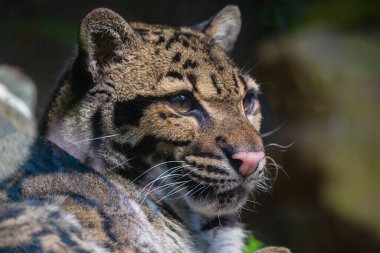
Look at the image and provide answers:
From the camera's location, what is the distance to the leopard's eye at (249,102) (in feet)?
9.78

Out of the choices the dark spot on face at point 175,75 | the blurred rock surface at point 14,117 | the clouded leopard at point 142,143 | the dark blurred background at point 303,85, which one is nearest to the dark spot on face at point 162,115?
the clouded leopard at point 142,143

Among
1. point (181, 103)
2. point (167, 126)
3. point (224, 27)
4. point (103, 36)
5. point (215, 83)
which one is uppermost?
point (224, 27)

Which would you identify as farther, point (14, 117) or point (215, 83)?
point (215, 83)

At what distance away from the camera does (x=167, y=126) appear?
2688mm

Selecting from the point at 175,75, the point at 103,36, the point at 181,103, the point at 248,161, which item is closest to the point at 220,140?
the point at 248,161

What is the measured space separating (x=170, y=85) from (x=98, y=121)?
14.3 inches

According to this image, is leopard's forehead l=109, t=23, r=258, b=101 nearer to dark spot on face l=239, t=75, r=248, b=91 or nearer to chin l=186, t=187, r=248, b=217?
dark spot on face l=239, t=75, r=248, b=91

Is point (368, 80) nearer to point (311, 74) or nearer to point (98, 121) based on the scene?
point (311, 74)

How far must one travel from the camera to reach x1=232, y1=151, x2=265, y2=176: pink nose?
2627 mm

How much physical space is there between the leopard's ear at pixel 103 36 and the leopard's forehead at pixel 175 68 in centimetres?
7

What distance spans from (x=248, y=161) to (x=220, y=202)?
280 mm

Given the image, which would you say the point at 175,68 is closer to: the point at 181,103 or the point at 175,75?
the point at 175,75

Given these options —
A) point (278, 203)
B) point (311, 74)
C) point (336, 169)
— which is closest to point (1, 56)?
point (278, 203)

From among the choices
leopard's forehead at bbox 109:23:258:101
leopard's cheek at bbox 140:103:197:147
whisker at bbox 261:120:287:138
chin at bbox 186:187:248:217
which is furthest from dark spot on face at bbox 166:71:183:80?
whisker at bbox 261:120:287:138
